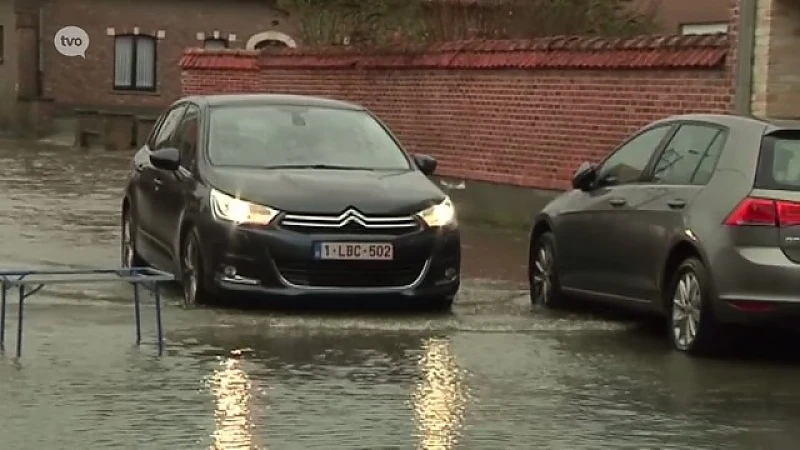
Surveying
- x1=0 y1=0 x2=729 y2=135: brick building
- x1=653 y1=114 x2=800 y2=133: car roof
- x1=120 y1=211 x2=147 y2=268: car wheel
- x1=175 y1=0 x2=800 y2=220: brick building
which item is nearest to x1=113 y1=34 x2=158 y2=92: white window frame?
x1=0 y1=0 x2=729 y2=135: brick building

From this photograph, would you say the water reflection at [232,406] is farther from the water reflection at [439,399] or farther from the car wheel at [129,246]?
the car wheel at [129,246]

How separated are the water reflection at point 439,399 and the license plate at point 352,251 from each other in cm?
116

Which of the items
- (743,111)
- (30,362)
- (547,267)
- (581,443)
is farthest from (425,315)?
(743,111)

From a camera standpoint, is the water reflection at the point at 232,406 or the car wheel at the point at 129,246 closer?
the water reflection at the point at 232,406

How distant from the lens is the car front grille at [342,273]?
38.4 ft

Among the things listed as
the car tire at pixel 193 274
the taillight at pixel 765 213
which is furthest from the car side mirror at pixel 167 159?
the taillight at pixel 765 213

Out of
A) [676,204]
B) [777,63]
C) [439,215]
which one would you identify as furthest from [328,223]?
[777,63]

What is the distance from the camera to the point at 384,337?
11.0 meters

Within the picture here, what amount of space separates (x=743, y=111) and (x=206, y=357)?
7975mm

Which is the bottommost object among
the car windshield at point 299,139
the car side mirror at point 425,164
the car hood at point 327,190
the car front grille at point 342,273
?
the car front grille at point 342,273

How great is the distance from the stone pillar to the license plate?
589cm

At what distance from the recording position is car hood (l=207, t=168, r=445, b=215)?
38.6 feet

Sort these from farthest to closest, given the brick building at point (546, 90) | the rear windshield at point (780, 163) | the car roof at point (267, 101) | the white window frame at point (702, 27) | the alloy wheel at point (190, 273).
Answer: the white window frame at point (702, 27) < the brick building at point (546, 90) < the car roof at point (267, 101) < the alloy wheel at point (190, 273) < the rear windshield at point (780, 163)

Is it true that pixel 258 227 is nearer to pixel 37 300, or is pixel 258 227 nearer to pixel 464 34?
pixel 37 300
